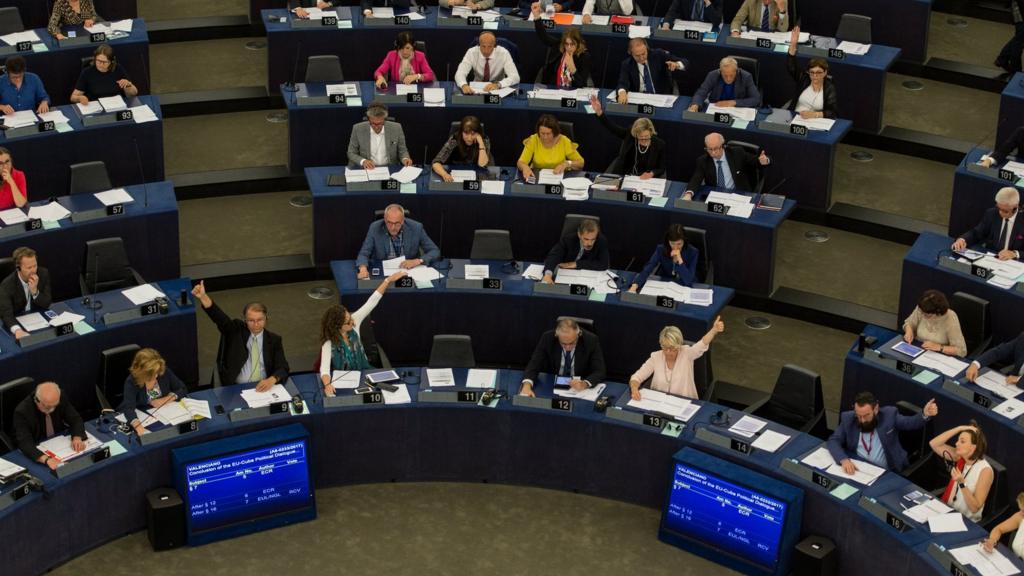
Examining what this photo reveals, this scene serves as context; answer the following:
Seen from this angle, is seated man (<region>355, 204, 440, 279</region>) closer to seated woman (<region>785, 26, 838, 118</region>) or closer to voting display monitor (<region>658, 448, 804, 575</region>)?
A: voting display monitor (<region>658, 448, 804, 575</region>)

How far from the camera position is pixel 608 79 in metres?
16.0

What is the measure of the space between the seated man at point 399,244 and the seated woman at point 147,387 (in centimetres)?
203

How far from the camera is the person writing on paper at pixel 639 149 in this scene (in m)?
13.9

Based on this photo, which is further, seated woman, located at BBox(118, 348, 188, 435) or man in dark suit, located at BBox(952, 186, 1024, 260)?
man in dark suit, located at BBox(952, 186, 1024, 260)

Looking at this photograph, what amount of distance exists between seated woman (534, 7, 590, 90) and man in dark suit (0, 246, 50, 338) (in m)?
5.36


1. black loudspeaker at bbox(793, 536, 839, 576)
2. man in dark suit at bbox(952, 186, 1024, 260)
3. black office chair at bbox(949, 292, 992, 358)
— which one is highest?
man in dark suit at bbox(952, 186, 1024, 260)

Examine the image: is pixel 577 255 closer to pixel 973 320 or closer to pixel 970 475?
pixel 973 320

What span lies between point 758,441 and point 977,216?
3795mm

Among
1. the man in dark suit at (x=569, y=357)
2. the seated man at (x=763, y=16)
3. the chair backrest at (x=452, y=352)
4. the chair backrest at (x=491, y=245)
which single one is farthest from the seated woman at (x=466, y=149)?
the seated man at (x=763, y=16)

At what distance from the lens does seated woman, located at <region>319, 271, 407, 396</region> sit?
11656mm

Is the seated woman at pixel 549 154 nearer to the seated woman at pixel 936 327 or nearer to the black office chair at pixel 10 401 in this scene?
the seated woman at pixel 936 327

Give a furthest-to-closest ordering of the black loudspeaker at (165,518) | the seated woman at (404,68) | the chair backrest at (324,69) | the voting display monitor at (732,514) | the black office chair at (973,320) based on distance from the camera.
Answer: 1. the chair backrest at (324,69)
2. the seated woman at (404,68)
3. the black office chair at (973,320)
4. the black loudspeaker at (165,518)
5. the voting display monitor at (732,514)

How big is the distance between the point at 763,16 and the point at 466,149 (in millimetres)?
3657

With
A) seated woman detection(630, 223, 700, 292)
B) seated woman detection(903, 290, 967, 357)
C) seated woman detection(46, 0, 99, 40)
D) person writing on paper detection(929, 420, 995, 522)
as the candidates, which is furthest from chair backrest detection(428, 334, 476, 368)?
seated woman detection(46, 0, 99, 40)
